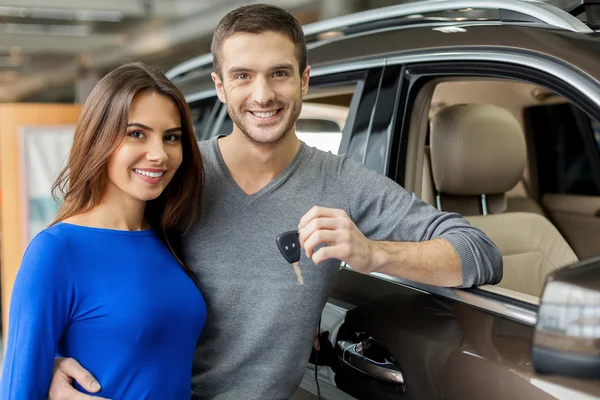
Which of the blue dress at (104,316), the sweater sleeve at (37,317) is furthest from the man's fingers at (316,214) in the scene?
the sweater sleeve at (37,317)

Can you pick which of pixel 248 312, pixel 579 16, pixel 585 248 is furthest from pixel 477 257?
pixel 585 248

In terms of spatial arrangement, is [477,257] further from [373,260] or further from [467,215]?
[467,215]

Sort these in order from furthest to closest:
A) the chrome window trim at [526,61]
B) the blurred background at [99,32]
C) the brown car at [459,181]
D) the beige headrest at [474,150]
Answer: the blurred background at [99,32], the beige headrest at [474,150], the chrome window trim at [526,61], the brown car at [459,181]

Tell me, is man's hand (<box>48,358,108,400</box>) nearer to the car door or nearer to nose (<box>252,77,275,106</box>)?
the car door

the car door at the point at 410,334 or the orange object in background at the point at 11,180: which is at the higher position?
the car door at the point at 410,334

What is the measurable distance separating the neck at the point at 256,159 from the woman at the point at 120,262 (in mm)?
112

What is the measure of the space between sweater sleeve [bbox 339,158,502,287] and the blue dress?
495 millimetres

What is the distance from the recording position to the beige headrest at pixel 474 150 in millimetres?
2402

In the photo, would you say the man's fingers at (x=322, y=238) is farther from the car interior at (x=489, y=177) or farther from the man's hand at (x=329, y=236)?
the car interior at (x=489, y=177)

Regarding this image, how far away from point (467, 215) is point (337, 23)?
2.71ft

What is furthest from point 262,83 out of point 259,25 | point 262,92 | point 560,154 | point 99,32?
point 99,32

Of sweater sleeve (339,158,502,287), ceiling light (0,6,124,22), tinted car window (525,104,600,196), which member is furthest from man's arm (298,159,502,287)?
ceiling light (0,6,124,22)

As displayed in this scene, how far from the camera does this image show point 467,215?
102 inches

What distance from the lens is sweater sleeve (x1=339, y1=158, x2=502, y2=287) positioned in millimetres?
1776
